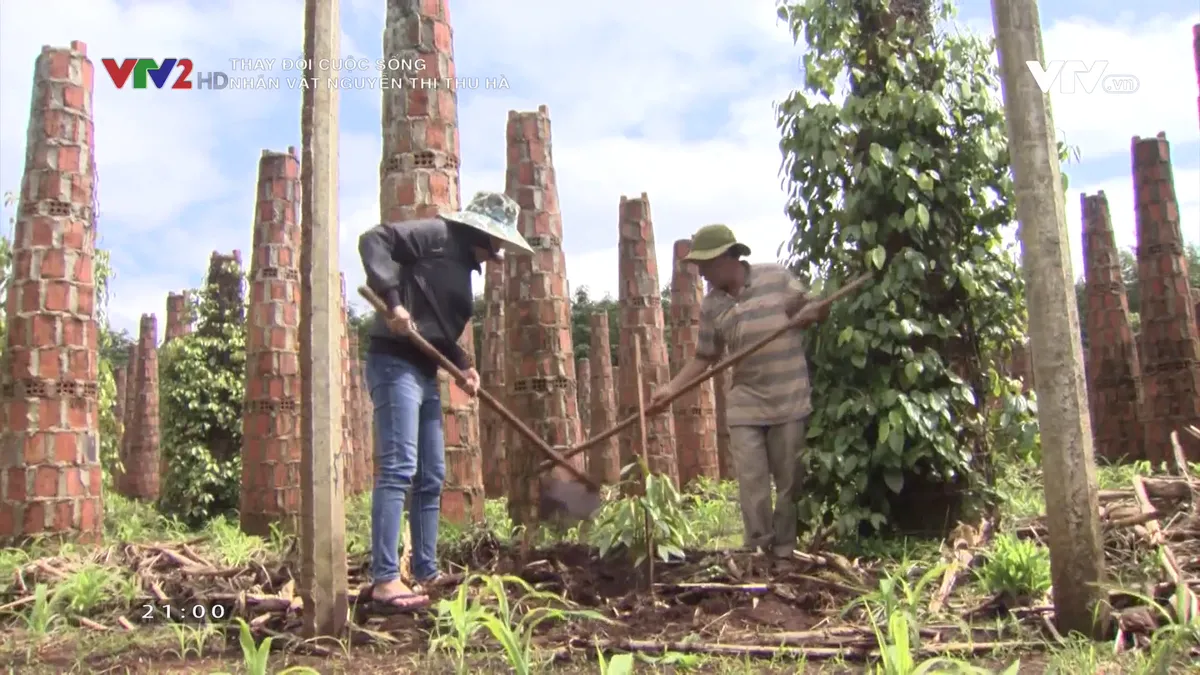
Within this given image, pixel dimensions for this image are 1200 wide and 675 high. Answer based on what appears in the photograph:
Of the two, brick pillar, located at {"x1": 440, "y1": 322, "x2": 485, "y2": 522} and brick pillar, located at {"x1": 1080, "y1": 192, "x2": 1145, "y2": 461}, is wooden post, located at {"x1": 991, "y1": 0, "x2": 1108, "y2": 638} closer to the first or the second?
brick pillar, located at {"x1": 440, "y1": 322, "x2": 485, "y2": 522}

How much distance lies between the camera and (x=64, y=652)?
4.36 meters

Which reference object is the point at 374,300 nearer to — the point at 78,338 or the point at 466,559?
the point at 466,559

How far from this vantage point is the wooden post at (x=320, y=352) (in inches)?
158

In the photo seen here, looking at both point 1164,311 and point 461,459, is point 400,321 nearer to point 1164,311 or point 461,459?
point 461,459

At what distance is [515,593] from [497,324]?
10.8m

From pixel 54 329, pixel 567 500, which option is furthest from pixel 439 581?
pixel 54 329

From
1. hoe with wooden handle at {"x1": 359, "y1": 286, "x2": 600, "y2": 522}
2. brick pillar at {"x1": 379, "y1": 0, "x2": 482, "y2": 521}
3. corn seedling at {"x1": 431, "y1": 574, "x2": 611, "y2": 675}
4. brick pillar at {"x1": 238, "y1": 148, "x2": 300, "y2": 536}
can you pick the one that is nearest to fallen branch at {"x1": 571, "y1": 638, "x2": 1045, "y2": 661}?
corn seedling at {"x1": 431, "y1": 574, "x2": 611, "y2": 675}

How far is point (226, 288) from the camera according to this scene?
47.0 ft

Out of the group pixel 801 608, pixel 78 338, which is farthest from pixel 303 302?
pixel 78 338

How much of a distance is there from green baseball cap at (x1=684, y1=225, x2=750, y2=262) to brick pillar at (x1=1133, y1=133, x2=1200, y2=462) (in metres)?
8.58

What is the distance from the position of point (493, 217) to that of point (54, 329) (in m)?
5.35

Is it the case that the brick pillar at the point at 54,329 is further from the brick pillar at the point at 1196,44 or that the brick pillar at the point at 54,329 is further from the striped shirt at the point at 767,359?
the brick pillar at the point at 1196,44

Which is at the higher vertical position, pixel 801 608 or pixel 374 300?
pixel 374 300

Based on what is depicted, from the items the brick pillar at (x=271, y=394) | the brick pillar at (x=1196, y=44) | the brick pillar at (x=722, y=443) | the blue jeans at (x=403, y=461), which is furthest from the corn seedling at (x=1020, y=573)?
the brick pillar at (x=722, y=443)
